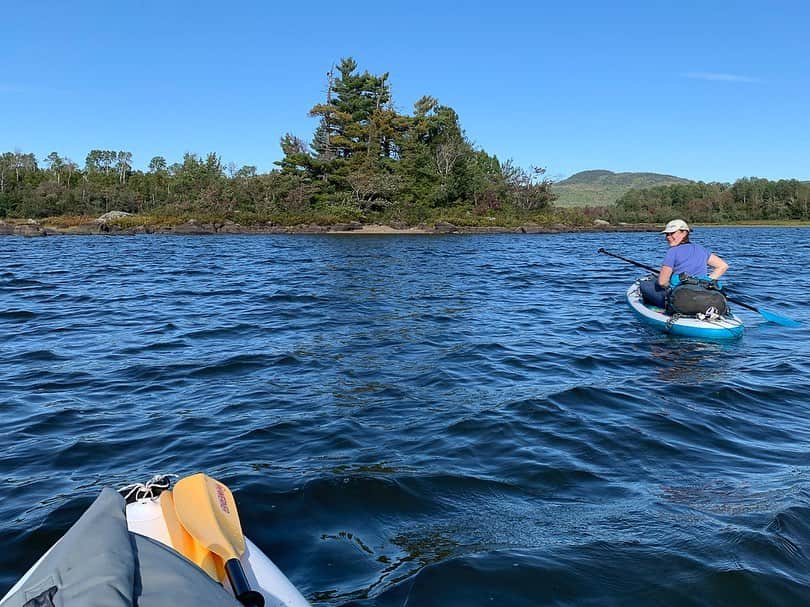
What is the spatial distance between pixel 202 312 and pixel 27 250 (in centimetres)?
1953

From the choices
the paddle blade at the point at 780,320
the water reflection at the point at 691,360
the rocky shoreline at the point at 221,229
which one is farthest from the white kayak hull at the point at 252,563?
the rocky shoreline at the point at 221,229

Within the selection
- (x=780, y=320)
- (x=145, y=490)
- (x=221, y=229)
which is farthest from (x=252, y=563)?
(x=221, y=229)

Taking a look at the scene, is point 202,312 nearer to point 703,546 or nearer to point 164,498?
point 164,498

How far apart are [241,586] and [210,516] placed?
1.42 ft

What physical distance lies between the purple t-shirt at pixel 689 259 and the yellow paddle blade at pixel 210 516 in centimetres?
749

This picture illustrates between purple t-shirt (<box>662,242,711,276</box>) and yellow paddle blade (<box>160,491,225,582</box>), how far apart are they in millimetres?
7721

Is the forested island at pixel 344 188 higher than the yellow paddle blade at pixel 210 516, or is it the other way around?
the forested island at pixel 344 188

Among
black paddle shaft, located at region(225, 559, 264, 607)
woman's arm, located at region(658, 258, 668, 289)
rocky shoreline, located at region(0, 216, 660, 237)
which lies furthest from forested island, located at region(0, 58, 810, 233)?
black paddle shaft, located at region(225, 559, 264, 607)

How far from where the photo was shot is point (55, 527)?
3.28 meters

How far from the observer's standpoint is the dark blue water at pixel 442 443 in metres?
2.96

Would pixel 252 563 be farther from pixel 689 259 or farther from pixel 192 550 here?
pixel 689 259

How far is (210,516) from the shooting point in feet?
8.25

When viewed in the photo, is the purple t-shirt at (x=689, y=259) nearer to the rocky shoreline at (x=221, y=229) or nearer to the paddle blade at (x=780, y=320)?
the paddle blade at (x=780, y=320)

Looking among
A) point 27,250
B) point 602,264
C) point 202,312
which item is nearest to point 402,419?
point 202,312
